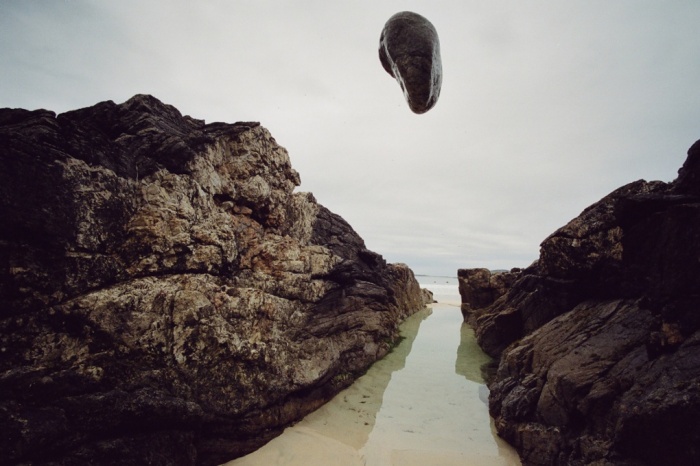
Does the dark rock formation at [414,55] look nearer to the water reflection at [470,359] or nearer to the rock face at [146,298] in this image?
the rock face at [146,298]

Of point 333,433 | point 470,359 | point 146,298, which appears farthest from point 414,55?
point 470,359

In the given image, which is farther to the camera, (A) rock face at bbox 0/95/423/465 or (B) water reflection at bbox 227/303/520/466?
(B) water reflection at bbox 227/303/520/466

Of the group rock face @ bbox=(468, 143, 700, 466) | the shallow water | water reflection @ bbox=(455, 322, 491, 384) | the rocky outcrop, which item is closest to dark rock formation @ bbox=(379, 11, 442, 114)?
rock face @ bbox=(468, 143, 700, 466)

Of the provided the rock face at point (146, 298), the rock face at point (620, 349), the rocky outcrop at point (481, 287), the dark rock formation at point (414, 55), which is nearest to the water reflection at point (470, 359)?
the rock face at point (620, 349)

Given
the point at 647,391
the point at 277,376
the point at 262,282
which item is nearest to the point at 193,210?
the point at 262,282

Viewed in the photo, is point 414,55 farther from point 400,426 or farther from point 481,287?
point 481,287

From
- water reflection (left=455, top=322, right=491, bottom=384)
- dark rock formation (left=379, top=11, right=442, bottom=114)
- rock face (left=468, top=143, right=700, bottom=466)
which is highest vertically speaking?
dark rock formation (left=379, top=11, right=442, bottom=114)

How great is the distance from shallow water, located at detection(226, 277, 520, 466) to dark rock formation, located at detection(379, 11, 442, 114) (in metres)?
9.32

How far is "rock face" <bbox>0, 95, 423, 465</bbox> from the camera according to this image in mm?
5723

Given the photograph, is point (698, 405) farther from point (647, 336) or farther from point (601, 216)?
point (601, 216)

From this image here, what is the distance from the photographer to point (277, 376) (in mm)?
8773

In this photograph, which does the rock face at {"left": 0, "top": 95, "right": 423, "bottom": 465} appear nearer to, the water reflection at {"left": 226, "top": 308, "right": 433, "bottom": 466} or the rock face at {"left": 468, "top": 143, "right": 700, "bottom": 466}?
the water reflection at {"left": 226, "top": 308, "right": 433, "bottom": 466}

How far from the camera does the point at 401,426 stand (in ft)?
31.1

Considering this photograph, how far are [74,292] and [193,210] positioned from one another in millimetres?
3439
